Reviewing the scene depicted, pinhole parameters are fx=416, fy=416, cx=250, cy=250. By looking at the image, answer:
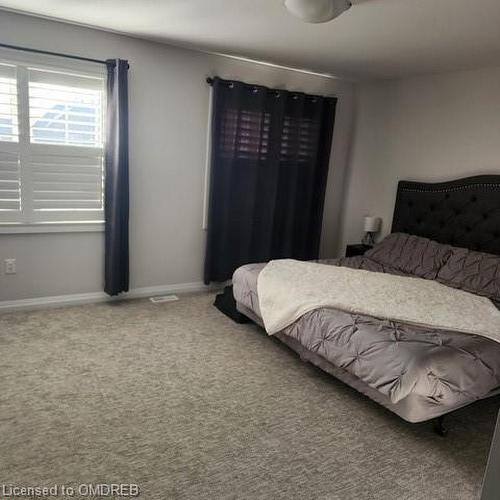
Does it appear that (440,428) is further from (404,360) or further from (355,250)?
(355,250)

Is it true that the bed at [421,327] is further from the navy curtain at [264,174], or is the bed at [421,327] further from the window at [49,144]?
the window at [49,144]

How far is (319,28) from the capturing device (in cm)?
276

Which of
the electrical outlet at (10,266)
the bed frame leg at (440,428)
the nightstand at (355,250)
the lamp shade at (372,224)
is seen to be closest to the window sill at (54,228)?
the electrical outlet at (10,266)

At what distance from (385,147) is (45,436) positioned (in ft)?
12.9

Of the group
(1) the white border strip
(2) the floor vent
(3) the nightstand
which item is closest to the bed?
(3) the nightstand

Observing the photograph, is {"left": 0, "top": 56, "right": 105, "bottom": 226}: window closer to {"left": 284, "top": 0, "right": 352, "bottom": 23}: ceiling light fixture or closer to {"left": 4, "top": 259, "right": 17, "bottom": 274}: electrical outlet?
{"left": 4, "top": 259, "right": 17, "bottom": 274}: electrical outlet

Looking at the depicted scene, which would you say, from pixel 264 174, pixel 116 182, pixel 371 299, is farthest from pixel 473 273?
pixel 116 182

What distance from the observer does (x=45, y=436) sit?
196cm

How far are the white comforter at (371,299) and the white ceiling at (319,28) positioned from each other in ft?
5.55

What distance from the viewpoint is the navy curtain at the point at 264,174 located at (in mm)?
3863

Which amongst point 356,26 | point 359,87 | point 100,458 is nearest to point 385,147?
point 359,87

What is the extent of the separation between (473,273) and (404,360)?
1545mm

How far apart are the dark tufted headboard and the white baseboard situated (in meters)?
2.06

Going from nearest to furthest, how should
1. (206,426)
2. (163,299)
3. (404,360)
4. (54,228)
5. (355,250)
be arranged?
1. (404,360)
2. (206,426)
3. (54,228)
4. (163,299)
5. (355,250)
